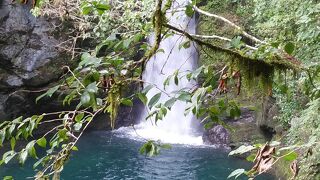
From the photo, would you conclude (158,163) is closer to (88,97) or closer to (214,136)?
(214,136)

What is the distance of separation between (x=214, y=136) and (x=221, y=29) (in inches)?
150

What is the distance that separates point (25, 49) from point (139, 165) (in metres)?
5.31

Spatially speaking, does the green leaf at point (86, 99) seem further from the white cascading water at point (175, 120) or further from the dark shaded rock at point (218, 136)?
the white cascading water at point (175, 120)

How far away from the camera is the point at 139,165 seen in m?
9.86

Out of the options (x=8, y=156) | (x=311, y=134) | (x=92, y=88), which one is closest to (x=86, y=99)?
(x=92, y=88)

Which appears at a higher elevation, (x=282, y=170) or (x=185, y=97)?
(x=185, y=97)

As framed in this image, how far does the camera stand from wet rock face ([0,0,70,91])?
1120 centimetres

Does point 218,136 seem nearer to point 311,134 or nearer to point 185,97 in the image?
point 311,134

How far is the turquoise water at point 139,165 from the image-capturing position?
916cm

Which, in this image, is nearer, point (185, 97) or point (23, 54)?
point (185, 97)

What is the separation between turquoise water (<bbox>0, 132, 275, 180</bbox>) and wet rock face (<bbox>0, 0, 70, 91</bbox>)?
2.75 m

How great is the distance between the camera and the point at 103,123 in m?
13.8

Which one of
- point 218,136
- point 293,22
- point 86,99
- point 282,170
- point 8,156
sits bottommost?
point 282,170

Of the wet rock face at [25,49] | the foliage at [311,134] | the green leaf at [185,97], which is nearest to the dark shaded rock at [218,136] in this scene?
the foliage at [311,134]
